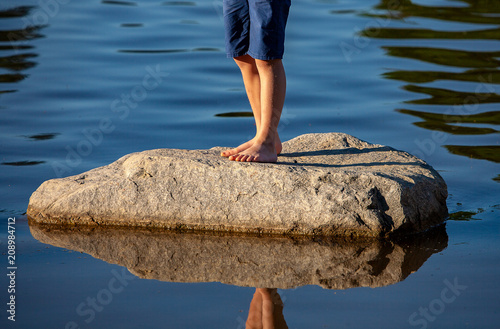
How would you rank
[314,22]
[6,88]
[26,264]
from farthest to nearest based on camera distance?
[314,22], [6,88], [26,264]

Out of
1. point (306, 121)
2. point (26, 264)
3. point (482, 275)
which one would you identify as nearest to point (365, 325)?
point (482, 275)

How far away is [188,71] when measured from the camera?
784 cm

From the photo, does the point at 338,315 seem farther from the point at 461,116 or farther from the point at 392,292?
the point at 461,116

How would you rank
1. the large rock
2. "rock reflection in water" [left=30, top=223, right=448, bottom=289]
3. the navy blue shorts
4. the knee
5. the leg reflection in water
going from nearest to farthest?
1. the leg reflection in water
2. "rock reflection in water" [left=30, top=223, right=448, bottom=289]
3. the large rock
4. the navy blue shorts
5. the knee

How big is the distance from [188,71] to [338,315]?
17.1 feet

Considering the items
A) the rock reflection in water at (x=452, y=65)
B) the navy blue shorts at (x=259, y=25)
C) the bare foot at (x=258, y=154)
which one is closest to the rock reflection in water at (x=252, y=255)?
the bare foot at (x=258, y=154)

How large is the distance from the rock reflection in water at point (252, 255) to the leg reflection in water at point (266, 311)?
0.08 metres

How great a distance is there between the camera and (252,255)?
361 centimetres

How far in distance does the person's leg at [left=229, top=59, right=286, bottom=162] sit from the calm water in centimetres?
96

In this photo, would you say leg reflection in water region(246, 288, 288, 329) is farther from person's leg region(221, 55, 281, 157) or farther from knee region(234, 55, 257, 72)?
knee region(234, 55, 257, 72)

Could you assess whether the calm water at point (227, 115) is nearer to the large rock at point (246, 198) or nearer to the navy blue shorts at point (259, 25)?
the large rock at point (246, 198)

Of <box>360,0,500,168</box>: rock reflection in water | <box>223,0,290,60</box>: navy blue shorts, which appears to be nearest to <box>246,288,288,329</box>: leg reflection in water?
<box>223,0,290,60</box>: navy blue shorts

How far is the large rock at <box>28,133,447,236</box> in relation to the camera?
3803 mm

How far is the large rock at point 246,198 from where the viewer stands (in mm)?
3803
